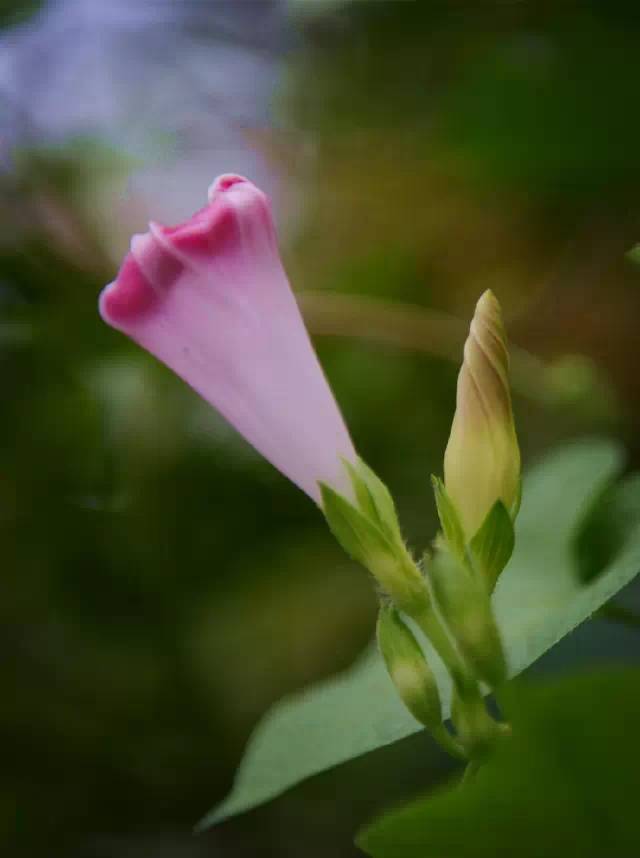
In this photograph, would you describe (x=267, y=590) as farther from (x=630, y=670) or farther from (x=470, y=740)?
(x=630, y=670)

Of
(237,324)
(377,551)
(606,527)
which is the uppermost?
(237,324)

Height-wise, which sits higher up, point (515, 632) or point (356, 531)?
point (356, 531)

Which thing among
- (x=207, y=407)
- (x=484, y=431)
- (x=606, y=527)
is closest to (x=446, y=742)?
(x=484, y=431)

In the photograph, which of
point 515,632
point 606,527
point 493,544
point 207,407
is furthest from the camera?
point 207,407

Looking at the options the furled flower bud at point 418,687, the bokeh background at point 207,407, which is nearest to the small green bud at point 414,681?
the furled flower bud at point 418,687

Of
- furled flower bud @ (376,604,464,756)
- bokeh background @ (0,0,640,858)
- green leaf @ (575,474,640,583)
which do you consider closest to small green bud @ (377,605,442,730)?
furled flower bud @ (376,604,464,756)

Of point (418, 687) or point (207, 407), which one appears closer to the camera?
point (418, 687)

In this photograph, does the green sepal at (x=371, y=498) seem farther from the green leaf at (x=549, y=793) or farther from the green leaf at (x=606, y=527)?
the green leaf at (x=606, y=527)

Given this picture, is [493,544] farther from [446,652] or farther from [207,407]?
[207,407]
